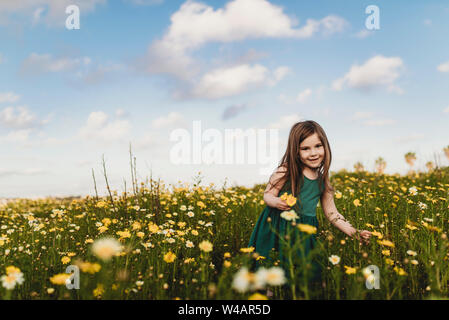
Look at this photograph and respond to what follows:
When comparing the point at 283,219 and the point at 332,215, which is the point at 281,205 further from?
the point at 332,215

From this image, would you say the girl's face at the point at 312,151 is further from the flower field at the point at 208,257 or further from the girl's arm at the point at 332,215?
the flower field at the point at 208,257

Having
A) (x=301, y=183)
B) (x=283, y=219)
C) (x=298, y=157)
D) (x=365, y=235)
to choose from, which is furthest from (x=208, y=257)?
(x=365, y=235)

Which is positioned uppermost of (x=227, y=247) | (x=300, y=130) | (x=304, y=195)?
(x=300, y=130)

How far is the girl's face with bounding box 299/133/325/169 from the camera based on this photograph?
2965 millimetres

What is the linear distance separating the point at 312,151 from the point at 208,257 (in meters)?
1.35

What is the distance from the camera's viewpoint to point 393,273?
8.02 feet

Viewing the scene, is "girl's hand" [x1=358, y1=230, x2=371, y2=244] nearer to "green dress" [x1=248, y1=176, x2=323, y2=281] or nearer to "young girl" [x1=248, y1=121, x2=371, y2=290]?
"young girl" [x1=248, y1=121, x2=371, y2=290]

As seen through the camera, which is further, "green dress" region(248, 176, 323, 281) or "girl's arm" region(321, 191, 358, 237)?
"girl's arm" region(321, 191, 358, 237)

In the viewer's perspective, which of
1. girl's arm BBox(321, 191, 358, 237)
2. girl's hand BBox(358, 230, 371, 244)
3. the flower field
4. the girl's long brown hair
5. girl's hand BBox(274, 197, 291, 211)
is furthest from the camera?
girl's arm BBox(321, 191, 358, 237)

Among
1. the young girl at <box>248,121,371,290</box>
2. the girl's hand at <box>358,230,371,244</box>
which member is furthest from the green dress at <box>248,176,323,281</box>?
the girl's hand at <box>358,230,371,244</box>
